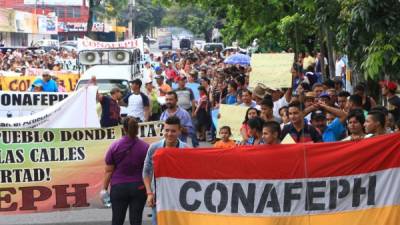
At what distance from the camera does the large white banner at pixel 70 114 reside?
516 inches

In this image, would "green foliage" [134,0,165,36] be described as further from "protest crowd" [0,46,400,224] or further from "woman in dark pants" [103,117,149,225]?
"woman in dark pants" [103,117,149,225]

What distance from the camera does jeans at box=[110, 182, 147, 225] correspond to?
8703mm

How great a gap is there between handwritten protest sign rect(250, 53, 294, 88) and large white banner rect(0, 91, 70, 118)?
3.50 m

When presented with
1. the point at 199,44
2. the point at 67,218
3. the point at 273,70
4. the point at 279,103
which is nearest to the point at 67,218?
the point at 67,218

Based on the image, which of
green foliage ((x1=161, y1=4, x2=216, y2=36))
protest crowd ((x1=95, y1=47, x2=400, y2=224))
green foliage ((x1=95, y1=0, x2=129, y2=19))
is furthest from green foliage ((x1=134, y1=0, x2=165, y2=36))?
protest crowd ((x1=95, y1=47, x2=400, y2=224))

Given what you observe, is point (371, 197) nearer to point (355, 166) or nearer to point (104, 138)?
point (355, 166)

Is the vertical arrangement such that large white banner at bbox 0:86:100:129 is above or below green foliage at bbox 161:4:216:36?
below

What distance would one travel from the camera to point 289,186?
25.3 feet

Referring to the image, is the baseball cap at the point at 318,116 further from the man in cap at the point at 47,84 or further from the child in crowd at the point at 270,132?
the man in cap at the point at 47,84

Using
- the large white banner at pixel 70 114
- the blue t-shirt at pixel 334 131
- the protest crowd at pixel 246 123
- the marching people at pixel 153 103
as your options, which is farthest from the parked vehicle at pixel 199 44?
the blue t-shirt at pixel 334 131

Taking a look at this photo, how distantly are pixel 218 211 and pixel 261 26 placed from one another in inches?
655

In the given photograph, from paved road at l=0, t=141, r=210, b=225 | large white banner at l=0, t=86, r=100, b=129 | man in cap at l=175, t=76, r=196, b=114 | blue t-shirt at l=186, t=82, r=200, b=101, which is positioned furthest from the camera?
blue t-shirt at l=186, t=82, r=200, b=101

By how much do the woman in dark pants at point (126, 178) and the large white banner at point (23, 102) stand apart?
22.2 feet

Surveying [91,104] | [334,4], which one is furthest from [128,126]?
[91,104]
